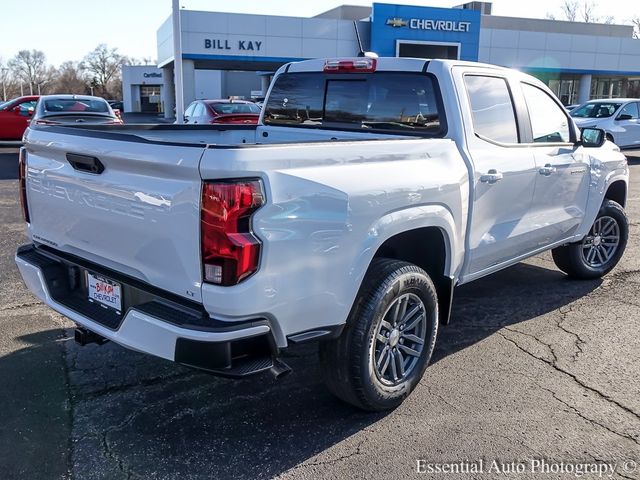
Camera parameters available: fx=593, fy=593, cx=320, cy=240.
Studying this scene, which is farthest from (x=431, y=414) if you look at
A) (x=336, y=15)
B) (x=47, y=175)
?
(x=336, y=15)

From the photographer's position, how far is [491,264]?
4.41 m

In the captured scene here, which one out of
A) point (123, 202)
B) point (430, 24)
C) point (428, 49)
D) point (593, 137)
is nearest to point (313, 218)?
point (123, 202)

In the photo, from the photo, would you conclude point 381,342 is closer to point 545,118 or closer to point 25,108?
point 545,118

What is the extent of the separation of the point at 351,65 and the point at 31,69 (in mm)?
119435

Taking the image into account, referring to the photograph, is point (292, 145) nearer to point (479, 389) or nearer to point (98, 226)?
point (98, 226)

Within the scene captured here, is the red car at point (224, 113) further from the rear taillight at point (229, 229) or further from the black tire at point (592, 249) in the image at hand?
the rear taillight at point (229, 229)

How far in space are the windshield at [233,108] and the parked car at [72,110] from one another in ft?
9.45

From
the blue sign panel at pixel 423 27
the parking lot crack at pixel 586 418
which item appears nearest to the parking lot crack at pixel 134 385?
the parking lot crack at pixel 586 418

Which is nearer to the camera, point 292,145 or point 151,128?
point 292,145

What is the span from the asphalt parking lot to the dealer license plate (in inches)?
28.6

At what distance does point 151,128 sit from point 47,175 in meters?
1.29

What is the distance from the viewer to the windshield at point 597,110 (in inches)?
696

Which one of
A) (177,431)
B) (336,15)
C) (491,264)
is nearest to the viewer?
(177,431)

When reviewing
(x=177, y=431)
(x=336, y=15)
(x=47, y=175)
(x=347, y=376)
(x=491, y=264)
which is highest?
(x=336, y=15)
